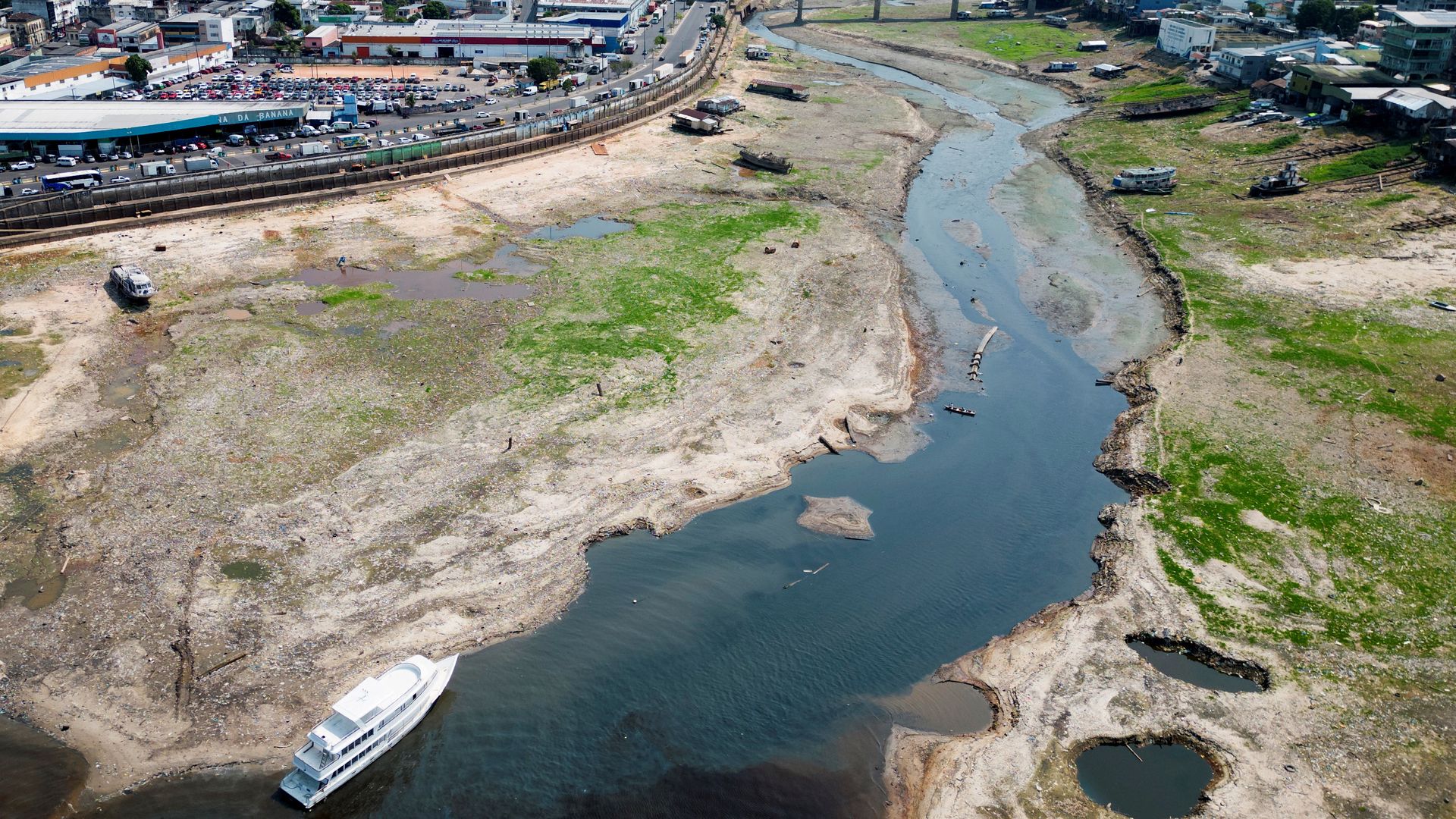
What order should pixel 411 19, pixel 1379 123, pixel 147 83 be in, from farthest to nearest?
pixel 411 19 < pixel 147 83 < pixel 1379 123

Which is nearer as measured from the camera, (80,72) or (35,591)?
(35,591)

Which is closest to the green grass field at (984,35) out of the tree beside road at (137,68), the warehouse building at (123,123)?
the warehouse building at (123,123)

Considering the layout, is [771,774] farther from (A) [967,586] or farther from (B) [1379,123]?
(B) [1379,123]

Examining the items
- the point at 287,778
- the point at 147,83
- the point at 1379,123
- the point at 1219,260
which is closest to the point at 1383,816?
the point at 287,778

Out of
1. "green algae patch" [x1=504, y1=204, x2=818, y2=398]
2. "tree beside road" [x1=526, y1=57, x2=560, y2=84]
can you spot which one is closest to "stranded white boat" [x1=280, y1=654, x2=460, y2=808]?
"green algae patch" [x1=504, y1=204, x2=818, y2=398]

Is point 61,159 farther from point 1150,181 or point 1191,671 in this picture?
point 1150,181

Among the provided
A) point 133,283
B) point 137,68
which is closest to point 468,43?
point 137,68
